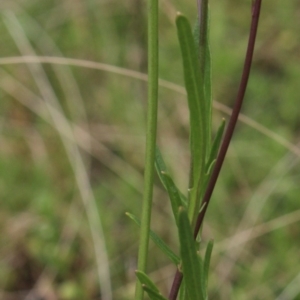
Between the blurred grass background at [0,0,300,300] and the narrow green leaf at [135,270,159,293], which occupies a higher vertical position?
the blurred grass background at [0,0,300,300]

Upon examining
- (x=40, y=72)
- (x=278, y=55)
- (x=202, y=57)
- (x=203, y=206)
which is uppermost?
(x=278, y=55)

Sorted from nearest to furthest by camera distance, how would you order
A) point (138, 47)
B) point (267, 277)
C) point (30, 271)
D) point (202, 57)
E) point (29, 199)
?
point (202, 57)
point (267, 277)
point (30, 271)
point (29, 199)
point (138, 47)

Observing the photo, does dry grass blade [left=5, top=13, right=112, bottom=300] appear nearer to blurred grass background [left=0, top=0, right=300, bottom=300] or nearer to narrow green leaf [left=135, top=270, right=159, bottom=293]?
blurred grass background [left=0, top=0, right=300, bottom=300]

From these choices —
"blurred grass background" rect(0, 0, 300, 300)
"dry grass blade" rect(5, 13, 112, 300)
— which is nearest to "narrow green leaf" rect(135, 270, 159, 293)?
"blurred grass background" rect(0, 0, 300, 300)

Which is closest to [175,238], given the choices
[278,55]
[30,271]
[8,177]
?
[30,271]

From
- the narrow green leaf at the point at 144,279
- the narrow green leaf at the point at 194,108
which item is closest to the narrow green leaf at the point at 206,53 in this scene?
the narrow green leaf at the point at 194,108

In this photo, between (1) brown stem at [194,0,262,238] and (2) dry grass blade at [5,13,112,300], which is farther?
(2) dry grass blade at [5,13,112,300]

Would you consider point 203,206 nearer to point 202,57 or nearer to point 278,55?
point 202,57
